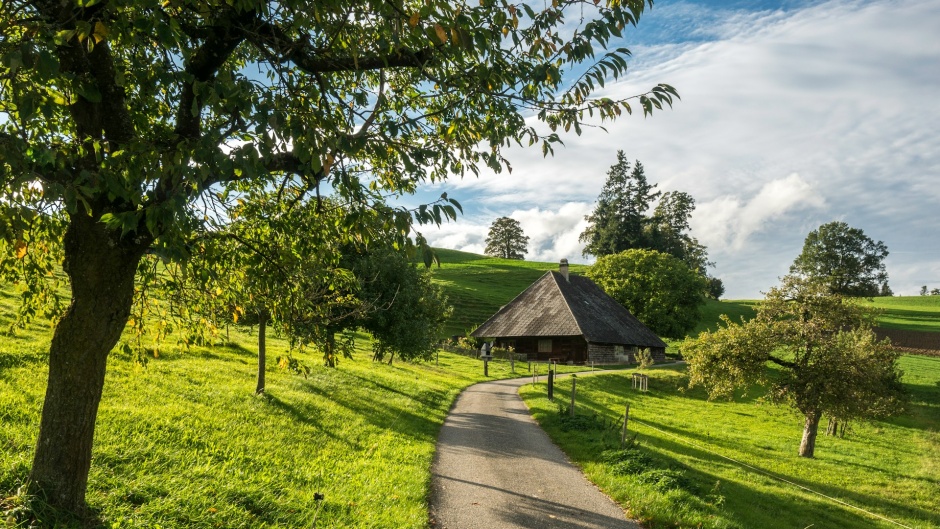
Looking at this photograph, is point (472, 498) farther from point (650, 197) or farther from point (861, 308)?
point (650, 197)

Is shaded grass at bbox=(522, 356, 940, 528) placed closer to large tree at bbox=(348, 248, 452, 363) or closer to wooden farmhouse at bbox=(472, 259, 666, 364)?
large tree at bbox=(348, 248, 452, 363)

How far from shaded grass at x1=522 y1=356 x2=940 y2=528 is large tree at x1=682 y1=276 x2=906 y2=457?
6.18 feet

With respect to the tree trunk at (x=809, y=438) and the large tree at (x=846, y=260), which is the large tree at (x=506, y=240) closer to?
the large tree at (x=846, y=260)

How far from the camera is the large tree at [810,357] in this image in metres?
20.4

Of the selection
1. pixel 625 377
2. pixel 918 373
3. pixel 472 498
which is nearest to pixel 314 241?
pixel 472 498

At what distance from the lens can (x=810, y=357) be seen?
2152cm

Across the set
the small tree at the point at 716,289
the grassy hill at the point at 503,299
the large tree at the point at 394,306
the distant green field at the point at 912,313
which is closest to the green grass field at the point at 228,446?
the large tree at the point at 394,306

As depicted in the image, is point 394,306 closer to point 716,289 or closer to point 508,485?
point 508,485

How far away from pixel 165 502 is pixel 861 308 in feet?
77.3

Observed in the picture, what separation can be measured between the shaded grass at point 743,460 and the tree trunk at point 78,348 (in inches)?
298

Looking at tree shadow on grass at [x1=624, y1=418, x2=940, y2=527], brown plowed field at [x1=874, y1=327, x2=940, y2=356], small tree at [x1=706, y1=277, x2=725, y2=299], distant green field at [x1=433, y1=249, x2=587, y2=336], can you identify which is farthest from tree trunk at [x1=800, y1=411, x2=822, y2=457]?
small tree at [x1=706, y1=277, x2=725, y2=299]

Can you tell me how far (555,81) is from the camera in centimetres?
506

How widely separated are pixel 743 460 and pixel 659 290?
39939 mm

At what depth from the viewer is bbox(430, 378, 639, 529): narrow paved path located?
827cm
